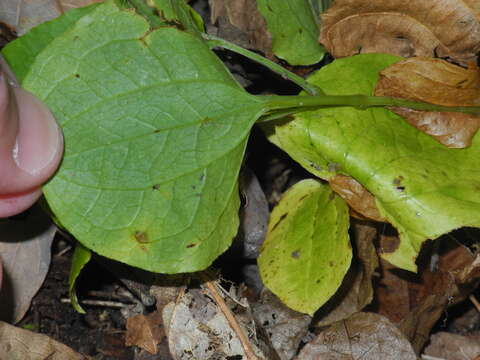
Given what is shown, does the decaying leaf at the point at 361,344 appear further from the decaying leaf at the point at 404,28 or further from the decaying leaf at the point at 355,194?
the decaying leaf at the point at 404,28

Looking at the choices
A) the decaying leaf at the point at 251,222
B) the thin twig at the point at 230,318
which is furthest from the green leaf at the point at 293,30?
the thin twig at the point at 230,318

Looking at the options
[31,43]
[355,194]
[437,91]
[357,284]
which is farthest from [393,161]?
[31,43]

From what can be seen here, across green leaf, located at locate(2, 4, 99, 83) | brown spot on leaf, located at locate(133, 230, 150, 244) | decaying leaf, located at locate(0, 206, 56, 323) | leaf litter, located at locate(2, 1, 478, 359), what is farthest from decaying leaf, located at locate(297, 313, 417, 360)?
green leaf, located at locate(2, 4, 99, 83)

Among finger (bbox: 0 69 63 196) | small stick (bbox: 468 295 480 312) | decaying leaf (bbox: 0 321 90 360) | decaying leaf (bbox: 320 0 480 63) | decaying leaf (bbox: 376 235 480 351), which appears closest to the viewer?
finger (bbox: 0 69 63 196)

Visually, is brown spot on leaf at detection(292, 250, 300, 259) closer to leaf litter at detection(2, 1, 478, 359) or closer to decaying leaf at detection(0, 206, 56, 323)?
leaf litter at detection(2, 1, 478, 359)

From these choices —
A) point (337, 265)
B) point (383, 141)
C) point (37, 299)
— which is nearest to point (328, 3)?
point (383, 141)

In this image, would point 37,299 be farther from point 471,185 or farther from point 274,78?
point 471,185
